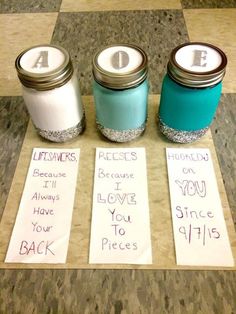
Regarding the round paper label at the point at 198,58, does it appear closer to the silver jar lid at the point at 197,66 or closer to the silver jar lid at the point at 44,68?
the silver jar lid at the point at 197,66

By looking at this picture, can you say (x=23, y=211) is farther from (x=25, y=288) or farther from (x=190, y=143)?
(x=190, y=143)

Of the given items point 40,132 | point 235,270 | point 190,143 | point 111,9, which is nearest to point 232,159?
point 190,143

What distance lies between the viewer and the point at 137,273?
1.26ft

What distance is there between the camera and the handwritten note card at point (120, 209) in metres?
0.40

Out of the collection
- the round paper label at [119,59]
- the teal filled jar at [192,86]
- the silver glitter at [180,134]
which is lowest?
the silver glitter at [180,134]

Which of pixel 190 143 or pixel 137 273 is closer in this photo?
pixel 137 273

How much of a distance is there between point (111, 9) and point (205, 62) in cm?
48

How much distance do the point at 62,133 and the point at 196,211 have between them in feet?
0.79

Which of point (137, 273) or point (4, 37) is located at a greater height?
point (4, 37)

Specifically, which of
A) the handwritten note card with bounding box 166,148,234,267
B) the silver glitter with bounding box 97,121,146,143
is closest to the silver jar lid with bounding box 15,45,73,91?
the silver glitter with bounding box 97,121,146,143

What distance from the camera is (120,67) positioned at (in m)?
0.41

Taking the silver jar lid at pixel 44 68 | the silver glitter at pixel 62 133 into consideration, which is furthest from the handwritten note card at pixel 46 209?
the silver jar lid at pixel 44 68

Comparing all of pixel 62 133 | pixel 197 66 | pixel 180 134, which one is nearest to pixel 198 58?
pixel 197 66

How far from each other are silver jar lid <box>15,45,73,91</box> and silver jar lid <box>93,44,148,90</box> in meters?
0.04
